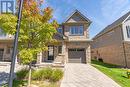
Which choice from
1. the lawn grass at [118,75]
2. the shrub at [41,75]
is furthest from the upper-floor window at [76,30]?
the shrub at [41,75]

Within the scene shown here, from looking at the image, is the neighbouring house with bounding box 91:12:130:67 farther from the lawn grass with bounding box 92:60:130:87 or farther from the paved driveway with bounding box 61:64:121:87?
the paved driveway with bounding box 61:64:121:87

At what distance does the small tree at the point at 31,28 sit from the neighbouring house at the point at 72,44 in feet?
39.7

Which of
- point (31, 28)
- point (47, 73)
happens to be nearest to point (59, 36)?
point (47, 73)

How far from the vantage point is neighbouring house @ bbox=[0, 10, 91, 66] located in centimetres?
2472

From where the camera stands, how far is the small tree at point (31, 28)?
10.6 metres

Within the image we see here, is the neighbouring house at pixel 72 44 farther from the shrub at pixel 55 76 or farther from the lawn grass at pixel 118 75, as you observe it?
the shrub at pixel 55 76

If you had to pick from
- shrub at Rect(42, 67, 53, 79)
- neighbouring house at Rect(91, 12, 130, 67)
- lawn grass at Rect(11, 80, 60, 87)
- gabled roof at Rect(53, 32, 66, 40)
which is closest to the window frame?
gabled roof at Rect(53, 32, 66, 40)

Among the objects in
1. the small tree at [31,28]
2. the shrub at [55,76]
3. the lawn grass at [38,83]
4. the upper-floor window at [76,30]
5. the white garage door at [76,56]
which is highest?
the upper-floor window at [76,30]

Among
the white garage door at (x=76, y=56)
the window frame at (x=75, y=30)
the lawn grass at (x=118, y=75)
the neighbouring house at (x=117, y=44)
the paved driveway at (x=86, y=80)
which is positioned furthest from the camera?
the window frame at (x=75, y=30)

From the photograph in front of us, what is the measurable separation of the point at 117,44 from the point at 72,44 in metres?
8.70

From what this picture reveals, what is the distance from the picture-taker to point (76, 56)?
26203 millimetres

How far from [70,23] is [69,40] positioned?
3345 millimetres

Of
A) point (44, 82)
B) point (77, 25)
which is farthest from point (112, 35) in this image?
point (44, 82)

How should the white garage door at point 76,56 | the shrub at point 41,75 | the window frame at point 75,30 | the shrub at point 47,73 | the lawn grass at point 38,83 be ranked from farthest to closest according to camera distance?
the window frame at point 75,30 < the white garage door at point 76,56 < the shrub at point 47,73 < the shrub at point 41,75 < the lawn grass at point 38,83
